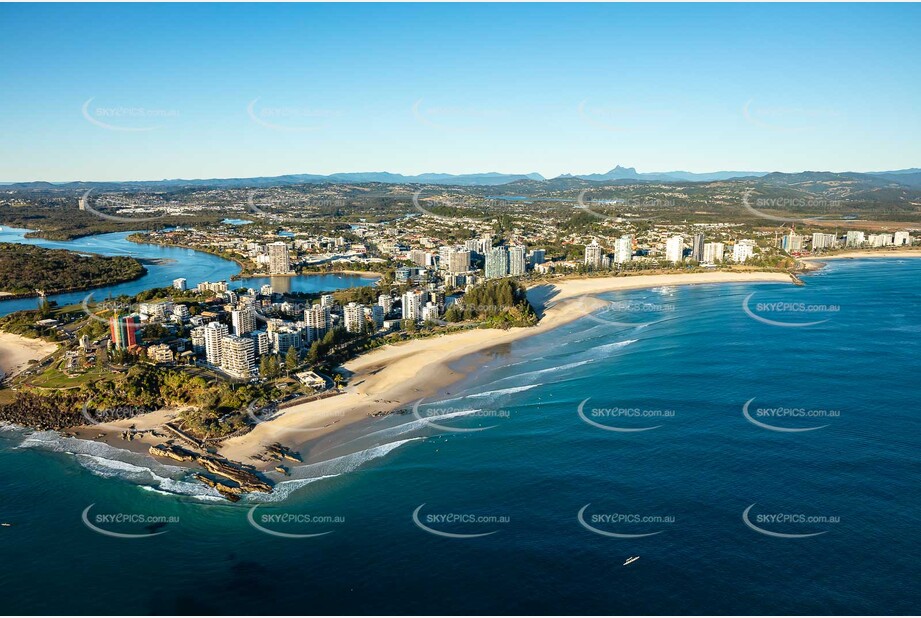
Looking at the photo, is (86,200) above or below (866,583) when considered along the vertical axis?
above

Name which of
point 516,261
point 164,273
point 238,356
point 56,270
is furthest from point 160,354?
point 56,270

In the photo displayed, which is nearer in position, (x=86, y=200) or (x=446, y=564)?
(x=446, y=564)

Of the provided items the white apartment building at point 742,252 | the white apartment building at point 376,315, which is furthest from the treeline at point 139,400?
the white apartment building at point 742,252

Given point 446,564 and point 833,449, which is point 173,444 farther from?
point 833,449

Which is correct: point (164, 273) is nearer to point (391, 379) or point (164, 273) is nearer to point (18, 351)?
point (18, 351)

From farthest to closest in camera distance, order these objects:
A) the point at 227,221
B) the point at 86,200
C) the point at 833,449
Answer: the point at 86,200 < the point at 227,221 < the point at 833,449

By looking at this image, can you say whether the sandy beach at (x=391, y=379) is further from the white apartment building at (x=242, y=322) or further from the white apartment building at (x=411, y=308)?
the white apartment building at (x=242, y=322)

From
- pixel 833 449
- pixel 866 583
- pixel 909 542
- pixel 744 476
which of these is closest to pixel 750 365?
pixel 833 449

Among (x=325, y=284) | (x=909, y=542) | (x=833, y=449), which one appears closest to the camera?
(x=909, y=542)
